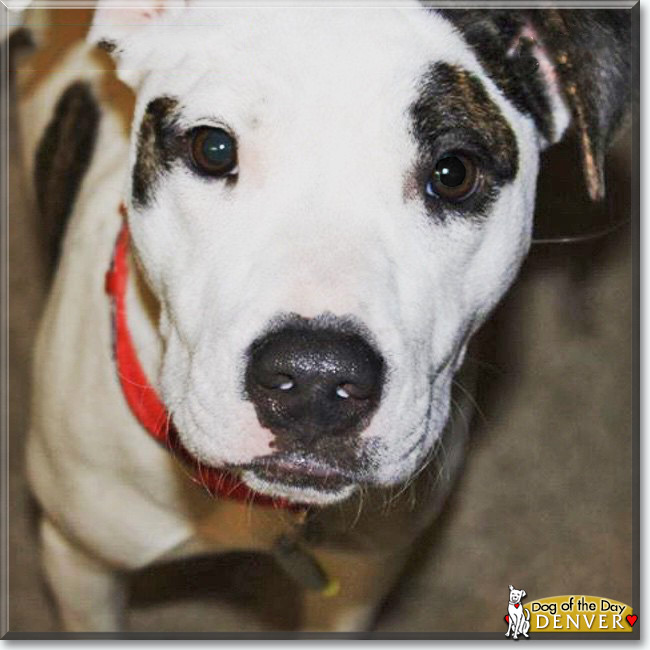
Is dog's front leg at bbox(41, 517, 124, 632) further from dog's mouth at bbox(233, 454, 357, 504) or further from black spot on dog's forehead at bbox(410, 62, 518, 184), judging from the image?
black spot on dog's forehead at bbox(410, 62, 518, 184)

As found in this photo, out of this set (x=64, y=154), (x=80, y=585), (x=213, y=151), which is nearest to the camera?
(x=213, y=151)

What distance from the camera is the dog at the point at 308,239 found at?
7.02 feet

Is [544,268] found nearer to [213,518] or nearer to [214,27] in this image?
[213,518]

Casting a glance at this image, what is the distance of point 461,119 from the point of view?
2299mm

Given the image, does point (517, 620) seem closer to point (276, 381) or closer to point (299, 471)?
point (299, 471)

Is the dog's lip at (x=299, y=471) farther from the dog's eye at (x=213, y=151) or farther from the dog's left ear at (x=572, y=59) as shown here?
the dog's left ear at (x=572, y=59)

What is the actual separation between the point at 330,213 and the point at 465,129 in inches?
11.8

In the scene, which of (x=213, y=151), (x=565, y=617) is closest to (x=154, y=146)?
(x=213, y=151)

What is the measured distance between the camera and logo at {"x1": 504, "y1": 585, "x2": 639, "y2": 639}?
9.37 feet

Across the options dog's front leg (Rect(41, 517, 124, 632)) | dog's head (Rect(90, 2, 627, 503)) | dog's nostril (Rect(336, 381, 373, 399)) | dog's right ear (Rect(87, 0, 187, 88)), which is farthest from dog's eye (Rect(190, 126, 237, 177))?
dog's front leg (Rect(41, 517, 124, 632))

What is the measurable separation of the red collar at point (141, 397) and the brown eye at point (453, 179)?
697 mm

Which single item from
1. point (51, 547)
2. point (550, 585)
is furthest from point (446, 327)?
point (550, 585)

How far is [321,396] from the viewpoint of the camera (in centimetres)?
208

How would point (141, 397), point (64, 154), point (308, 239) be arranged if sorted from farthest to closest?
point (64, 154), point (141, 397), point (308, 239)
